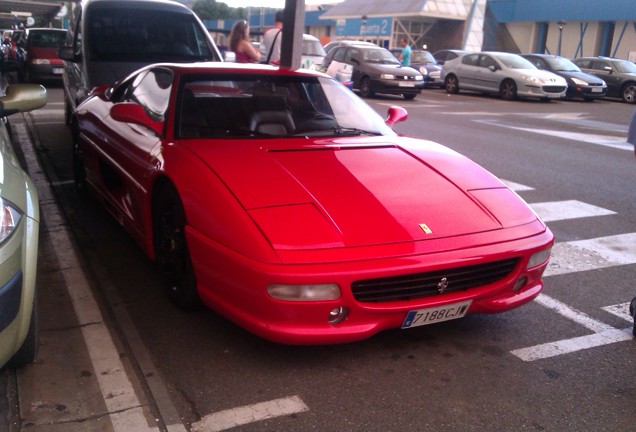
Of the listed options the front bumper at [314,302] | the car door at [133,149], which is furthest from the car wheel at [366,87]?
the front bumper at [314,302]

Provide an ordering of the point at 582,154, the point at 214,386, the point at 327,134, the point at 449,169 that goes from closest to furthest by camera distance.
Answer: the point at 214,386 < the point at 449,169 < the point at 327,134 < the point at 582,154

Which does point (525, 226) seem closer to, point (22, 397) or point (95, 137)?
point (22, 397)

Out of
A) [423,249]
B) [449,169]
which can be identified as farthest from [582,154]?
[423,249]

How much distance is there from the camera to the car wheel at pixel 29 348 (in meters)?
3.12

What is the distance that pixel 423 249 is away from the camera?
132 inches

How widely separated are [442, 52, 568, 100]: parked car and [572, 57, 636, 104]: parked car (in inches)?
155

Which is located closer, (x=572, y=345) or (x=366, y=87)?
(x=572, y=345)

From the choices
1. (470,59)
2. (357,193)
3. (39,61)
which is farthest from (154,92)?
(470,59)

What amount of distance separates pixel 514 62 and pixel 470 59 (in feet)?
5.69

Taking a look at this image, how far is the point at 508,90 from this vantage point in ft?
70.9

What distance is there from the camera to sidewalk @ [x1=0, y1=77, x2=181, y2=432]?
2896mm

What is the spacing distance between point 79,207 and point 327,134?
274 centimetres

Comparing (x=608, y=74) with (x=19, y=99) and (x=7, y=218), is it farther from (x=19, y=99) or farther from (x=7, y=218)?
(x=7, y=218)

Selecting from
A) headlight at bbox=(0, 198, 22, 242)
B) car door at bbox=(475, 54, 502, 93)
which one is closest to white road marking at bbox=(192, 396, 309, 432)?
headlight at bbox=(0, 198, 22, 242)
